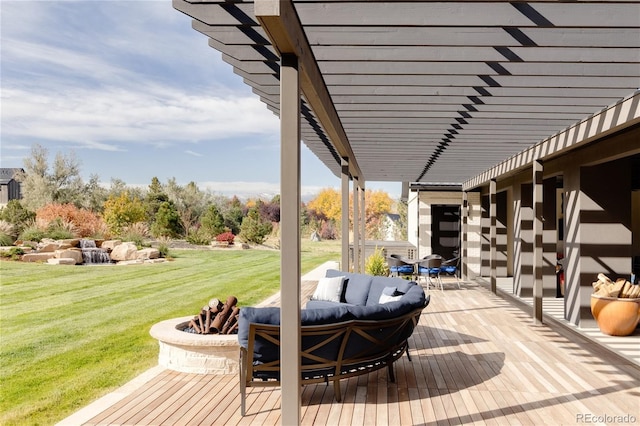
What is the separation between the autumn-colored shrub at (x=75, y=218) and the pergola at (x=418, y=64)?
20307 mm

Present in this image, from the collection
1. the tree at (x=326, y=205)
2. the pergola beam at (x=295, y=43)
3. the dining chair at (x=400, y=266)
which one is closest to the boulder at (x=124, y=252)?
the tree at (x=326, y=205)

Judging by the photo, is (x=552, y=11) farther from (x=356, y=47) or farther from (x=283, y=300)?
(x=283, y=300)

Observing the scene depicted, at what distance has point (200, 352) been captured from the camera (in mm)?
5180

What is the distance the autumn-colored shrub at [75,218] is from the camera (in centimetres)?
2284

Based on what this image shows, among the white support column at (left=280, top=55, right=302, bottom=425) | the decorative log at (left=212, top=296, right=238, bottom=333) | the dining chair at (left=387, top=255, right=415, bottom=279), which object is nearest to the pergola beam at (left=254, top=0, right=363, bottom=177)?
the white support column at (left=280, top=55, right=302, bottom=425)

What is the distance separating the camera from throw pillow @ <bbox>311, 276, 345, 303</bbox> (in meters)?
7.28

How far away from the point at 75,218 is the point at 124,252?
10.9 ft

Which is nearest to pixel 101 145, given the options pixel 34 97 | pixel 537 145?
pixel 34 97

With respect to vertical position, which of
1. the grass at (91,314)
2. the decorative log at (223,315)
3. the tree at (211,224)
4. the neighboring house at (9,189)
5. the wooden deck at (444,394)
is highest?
the neighboring house at (9,189)

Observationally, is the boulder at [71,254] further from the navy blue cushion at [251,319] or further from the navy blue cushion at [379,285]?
the navy blue cushion at [251,319]

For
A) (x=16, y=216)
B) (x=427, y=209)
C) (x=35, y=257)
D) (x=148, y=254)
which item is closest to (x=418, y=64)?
(x=427, y=209)

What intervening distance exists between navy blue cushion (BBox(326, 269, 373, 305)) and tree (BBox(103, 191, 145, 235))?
70.0 feet

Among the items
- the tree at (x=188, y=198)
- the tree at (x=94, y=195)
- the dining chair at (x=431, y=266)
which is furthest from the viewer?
the tree at (x=188, y=198)

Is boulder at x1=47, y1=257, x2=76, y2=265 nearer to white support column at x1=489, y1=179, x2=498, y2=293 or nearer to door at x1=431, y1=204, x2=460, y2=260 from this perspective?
door at x1=431, y1=204, x2=460, y2=260
